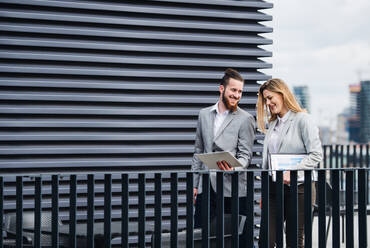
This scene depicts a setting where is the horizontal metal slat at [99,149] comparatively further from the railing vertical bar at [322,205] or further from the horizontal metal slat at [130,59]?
the railing vertical bar at [322,205]

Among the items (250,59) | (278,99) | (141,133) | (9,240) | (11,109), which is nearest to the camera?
(9,240)

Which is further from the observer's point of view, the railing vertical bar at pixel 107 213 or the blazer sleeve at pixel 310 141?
the blazer sleeve at pixel 310 141

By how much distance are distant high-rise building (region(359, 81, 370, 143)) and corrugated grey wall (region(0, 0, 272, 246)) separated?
188m

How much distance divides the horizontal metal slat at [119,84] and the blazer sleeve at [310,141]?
62.3 inches

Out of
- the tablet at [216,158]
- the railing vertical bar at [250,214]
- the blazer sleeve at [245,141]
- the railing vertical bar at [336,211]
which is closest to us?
the railing vertical bar at [250,214]

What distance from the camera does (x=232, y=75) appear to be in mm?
4781

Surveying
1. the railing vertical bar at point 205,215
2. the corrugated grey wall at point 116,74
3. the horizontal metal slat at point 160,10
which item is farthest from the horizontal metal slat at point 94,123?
the railing vertical bar at point 205,215

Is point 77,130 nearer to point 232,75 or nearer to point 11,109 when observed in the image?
point 11,109

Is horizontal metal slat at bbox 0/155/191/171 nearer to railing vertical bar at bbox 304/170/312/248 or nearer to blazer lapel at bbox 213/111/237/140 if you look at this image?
blazer lapel at bbox 213/111/237/140

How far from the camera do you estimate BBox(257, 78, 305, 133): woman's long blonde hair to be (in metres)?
4.64

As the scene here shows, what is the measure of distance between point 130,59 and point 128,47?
119 millimetres

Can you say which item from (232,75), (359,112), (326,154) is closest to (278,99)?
(232,75)

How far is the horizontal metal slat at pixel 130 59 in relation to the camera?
5.42 m

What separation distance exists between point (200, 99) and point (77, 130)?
1.33 metres
